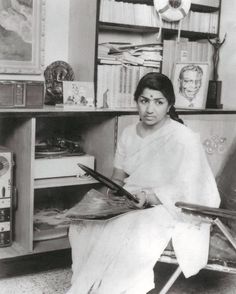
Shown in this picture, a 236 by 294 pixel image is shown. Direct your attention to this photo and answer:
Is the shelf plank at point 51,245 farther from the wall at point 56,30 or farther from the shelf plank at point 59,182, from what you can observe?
the wall at point 56,30

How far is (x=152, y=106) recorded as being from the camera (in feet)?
A: 7.61

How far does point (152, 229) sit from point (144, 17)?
62.6 inches

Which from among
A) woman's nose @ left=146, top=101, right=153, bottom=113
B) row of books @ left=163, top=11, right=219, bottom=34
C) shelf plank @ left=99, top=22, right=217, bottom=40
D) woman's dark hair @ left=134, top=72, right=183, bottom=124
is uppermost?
row of books @ left=163, top=11, right=219, bottom=34

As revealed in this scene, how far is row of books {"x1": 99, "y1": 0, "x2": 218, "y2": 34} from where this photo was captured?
2.99 meters

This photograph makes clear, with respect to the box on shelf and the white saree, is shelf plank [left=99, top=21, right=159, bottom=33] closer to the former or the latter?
the box on shelf

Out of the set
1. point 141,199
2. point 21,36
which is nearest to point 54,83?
point 21,36

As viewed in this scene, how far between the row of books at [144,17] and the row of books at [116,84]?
0.30 meters

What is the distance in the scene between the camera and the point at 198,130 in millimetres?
2949

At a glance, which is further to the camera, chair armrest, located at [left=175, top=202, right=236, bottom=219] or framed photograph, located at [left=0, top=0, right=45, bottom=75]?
framed photograph, located at [left=0, top=0, right=45, bottom=75]

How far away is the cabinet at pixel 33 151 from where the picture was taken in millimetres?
2500

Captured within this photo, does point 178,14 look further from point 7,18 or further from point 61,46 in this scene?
point 7,18

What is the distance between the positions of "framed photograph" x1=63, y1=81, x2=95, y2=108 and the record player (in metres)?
0.25

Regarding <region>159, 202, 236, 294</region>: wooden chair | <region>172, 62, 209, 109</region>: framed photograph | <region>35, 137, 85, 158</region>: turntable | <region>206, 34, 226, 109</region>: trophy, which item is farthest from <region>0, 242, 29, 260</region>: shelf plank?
<region>206, 34, 226, 109</region>: trophy

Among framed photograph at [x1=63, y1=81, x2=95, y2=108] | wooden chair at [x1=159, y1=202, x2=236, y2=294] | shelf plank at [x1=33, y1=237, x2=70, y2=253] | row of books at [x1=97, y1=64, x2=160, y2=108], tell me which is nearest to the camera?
wooden chair at [x1=159, y1=202, x2=236, y2=294]
